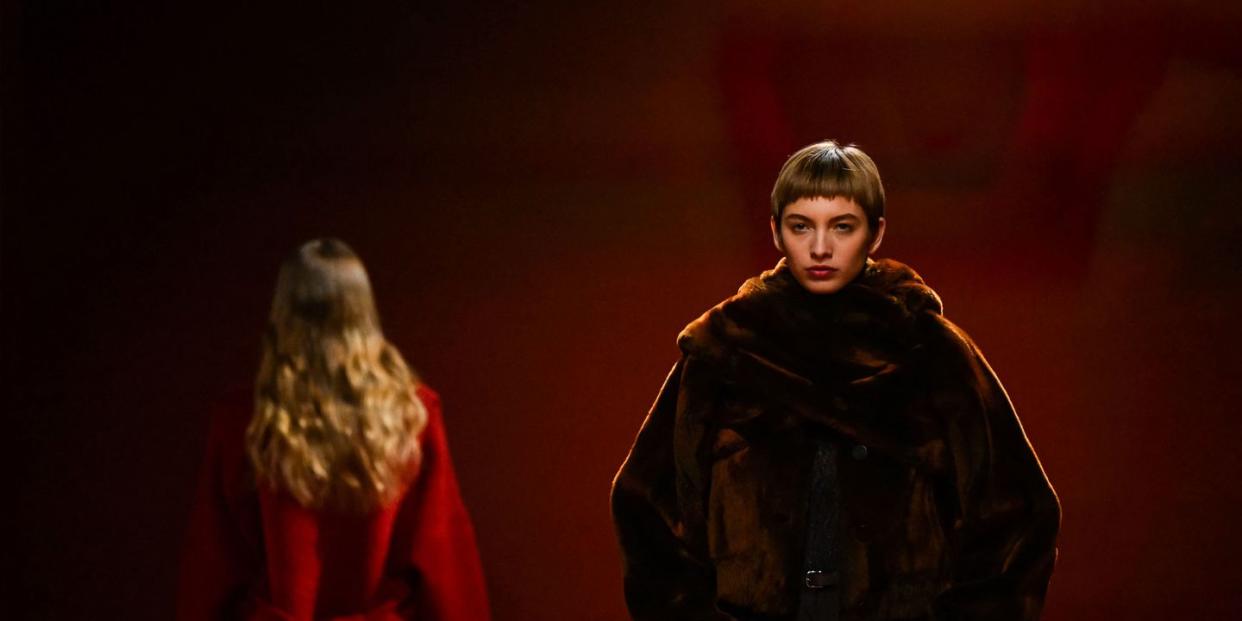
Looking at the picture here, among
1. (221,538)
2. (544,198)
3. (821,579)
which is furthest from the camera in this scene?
(544,198)

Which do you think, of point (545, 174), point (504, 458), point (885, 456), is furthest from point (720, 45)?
point (885, 456)

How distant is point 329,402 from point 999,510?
49.7 inches

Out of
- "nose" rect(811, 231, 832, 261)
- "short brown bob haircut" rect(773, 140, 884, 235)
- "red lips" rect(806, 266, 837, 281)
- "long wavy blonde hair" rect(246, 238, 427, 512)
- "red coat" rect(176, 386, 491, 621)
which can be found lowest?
"red coat" rect(176, 386, 491, 621)

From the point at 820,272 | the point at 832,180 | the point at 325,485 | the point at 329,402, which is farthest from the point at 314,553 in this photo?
the point at 832,180

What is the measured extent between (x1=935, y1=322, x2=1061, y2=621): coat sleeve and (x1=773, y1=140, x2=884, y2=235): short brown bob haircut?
1.15 feet

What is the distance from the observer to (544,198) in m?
4.23

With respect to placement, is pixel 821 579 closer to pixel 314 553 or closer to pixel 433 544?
pixel 433 544

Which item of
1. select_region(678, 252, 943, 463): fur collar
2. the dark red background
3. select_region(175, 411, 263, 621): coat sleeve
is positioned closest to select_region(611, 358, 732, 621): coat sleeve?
Answer: select_region(678, 252, 943, 463): fur collar

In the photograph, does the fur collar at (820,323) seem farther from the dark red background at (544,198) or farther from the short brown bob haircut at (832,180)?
the dark red background at (544,198)

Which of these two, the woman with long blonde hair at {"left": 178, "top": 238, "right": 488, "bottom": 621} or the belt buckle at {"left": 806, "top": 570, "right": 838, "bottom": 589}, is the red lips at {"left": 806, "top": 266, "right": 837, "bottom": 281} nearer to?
the belt buckle at {"left": 806, "top": 570, "right": 838, "bottom": 589}

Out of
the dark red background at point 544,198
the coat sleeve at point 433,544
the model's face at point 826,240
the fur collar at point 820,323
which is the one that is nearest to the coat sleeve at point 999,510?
the fur collar at point 820,323

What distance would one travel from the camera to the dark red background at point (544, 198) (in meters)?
4.20

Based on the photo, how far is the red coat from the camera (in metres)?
3.20

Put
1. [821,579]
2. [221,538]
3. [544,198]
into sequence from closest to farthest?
[821,579] < [221,538] < [544,198]
